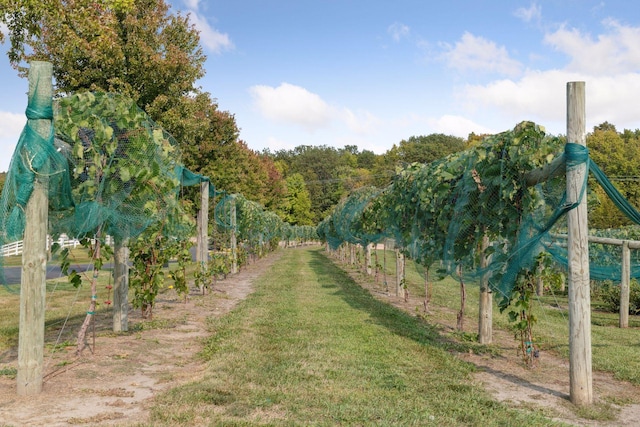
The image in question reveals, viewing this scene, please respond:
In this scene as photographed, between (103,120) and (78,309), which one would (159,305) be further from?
(103,120)

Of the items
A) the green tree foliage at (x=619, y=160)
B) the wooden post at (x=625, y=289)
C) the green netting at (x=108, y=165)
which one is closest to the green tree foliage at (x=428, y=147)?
the green tree foliage at (x=619, y=160)

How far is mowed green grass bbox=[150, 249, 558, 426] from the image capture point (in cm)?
409

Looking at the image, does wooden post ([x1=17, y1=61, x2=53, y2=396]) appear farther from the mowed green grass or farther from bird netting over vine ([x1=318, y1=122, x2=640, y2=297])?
bird netting over vine ([x1=318, y1=122, x2=640, y2=297])

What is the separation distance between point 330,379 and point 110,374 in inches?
89.5

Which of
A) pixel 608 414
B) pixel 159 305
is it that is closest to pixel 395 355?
pixel 608 414

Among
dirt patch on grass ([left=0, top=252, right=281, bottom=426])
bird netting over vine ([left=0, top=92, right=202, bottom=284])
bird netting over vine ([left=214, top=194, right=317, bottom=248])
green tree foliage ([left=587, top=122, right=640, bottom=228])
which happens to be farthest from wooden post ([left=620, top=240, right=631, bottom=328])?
green tree foliage ([left=587, top=122, right=640, bottom=228])

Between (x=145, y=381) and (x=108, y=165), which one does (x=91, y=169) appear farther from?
(x=145, y=381)

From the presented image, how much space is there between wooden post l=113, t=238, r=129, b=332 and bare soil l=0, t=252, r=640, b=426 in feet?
0.62

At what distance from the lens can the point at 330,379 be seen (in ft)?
17.1

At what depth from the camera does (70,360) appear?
18.7 feet

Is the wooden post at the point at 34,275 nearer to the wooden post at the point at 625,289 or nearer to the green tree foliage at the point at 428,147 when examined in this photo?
the wooden post at the point at 625,289

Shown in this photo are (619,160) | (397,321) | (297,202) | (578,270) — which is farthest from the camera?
(297,202)

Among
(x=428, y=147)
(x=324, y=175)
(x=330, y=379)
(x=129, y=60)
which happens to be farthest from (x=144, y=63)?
(x=324, y=175)

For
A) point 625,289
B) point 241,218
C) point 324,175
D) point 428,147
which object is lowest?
point 625,289
